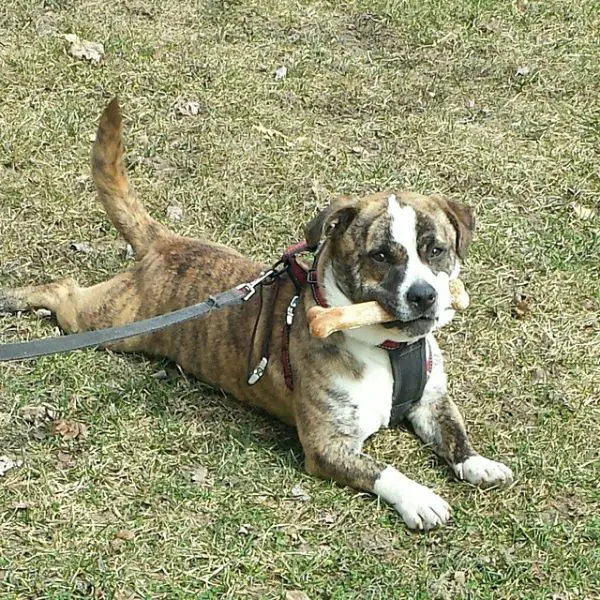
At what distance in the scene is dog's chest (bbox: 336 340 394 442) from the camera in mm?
4285

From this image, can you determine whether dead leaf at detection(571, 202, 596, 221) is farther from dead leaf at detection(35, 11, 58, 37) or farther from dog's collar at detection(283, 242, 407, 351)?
dead leaf at detection(35, 11, 58, 37)

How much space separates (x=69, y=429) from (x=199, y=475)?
2.15ft

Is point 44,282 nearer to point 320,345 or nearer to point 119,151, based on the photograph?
point 119,151

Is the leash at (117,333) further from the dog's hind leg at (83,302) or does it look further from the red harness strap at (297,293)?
the dog's hind leg at (83,302)

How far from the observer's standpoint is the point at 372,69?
7.73 m

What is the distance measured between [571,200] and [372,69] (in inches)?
Answer: 78.9

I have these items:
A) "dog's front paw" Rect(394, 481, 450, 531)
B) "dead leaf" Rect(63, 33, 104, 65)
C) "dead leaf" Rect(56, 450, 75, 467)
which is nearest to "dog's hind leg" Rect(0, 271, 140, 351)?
"dead leaf" Rect(56, 450, 75, 467)

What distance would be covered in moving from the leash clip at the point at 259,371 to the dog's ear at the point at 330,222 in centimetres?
60

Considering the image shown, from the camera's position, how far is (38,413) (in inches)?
184

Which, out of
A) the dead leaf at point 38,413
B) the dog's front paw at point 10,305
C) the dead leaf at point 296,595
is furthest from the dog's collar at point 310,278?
the dog's front paw at point 10,305

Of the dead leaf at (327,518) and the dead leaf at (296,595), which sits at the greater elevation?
the dead leaf at (327,518)

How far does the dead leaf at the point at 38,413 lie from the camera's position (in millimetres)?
4641

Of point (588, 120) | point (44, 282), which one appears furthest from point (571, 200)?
point (44, 282)

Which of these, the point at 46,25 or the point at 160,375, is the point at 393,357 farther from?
the point at 46,25
